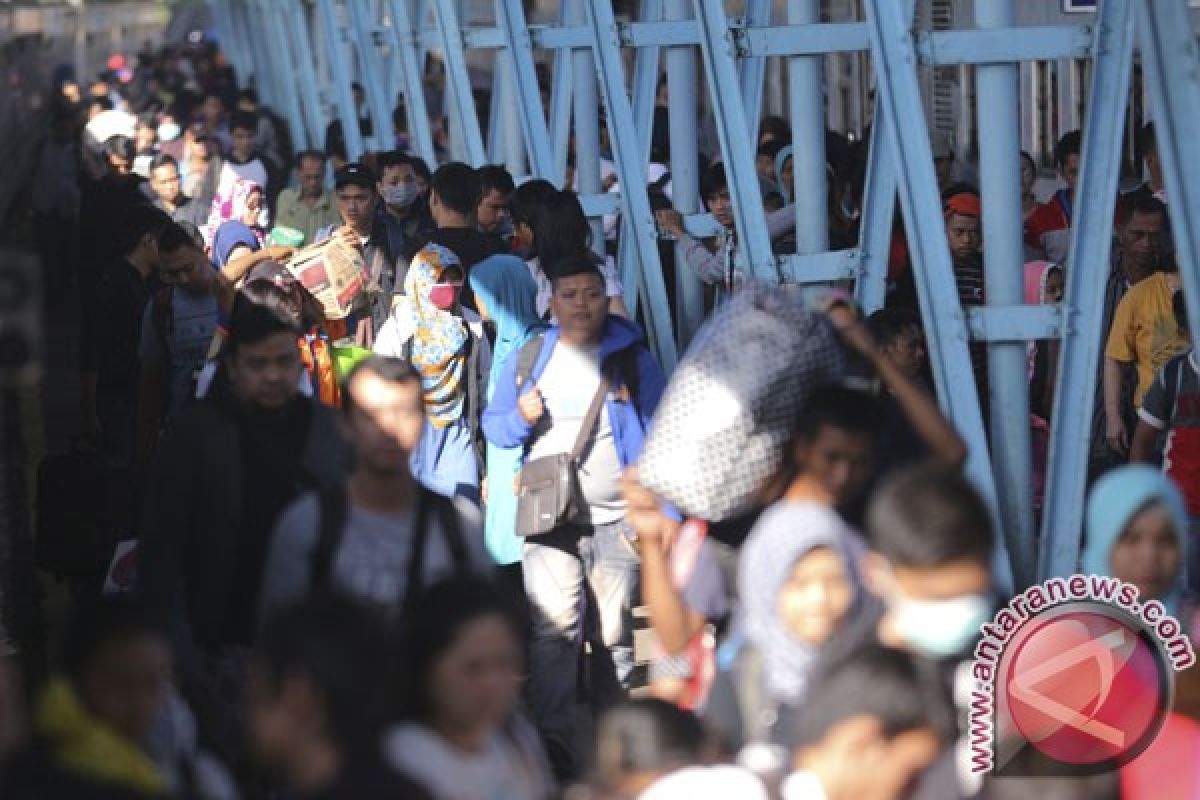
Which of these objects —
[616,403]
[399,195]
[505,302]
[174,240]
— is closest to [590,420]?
[616,403]

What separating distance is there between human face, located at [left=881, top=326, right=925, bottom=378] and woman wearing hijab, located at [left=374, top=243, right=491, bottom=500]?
72.2 inches

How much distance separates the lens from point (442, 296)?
31.2ft

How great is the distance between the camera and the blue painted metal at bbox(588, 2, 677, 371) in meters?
12.1

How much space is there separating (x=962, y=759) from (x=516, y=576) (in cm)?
392

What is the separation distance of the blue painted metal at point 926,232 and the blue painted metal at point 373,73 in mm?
12831

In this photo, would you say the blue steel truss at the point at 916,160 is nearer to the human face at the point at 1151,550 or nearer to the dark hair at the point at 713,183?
the dark hair at the point at 713,183

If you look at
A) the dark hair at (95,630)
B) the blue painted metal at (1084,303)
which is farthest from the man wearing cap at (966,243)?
the dark hair at (95,630)

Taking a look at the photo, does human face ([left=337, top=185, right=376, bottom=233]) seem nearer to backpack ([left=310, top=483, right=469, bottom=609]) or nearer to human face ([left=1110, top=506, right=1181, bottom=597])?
backpack ([left=310, top=483, right=469, bottom=609])

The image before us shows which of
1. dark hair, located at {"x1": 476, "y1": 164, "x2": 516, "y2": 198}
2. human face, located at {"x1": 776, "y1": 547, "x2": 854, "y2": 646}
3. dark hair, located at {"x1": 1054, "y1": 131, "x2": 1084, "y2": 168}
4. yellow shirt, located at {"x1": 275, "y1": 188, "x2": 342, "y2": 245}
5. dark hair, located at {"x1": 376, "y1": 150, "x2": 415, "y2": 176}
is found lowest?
yellow shirt, located at {"x1": 275, "y1": 188, "x2": 342, "y2": 245}

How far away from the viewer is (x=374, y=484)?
20.1ft

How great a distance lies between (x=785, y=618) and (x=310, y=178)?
12205 millimetres

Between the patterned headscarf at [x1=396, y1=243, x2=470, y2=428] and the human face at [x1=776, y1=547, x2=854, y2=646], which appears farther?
the patterned headscarf at [x1=396, y1=243, x2=470, y2=428]

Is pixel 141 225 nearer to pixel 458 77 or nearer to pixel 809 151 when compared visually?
pixel 809 151

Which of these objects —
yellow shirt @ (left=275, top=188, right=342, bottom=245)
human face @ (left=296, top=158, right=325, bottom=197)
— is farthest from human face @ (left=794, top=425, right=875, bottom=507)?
human face @ (left=296, top=158, right=325, bottom=197)
